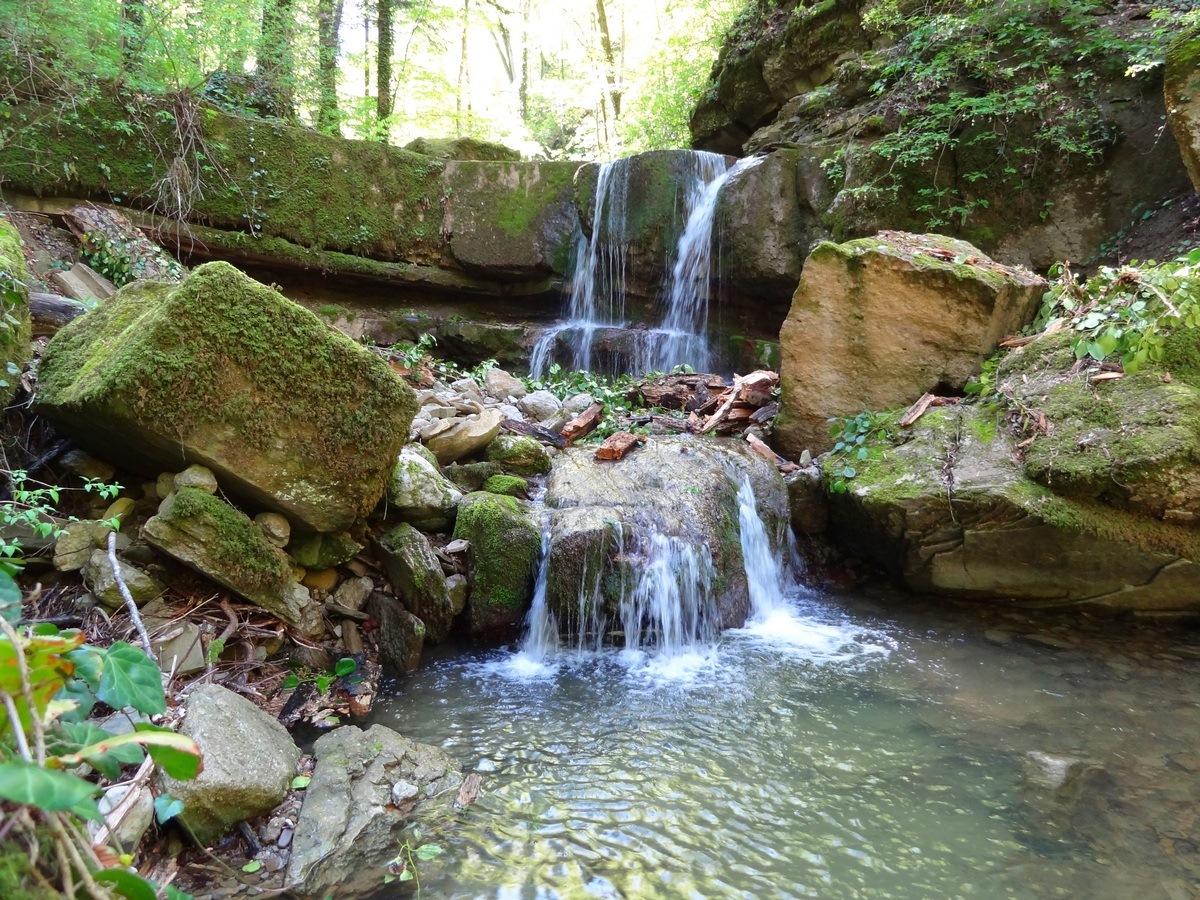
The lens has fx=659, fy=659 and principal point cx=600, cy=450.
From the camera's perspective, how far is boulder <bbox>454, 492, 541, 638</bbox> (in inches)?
170

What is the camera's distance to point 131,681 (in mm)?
1345

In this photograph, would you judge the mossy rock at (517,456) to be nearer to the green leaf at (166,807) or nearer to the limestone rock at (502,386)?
the limestone rock at (502,386)

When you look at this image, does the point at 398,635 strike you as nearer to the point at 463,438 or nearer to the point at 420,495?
the point at 420,495

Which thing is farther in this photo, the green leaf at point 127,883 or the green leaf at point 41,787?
the green leaf at point 127,883

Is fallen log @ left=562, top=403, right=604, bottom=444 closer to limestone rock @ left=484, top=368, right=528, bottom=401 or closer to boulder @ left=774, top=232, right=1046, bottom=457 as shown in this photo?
limestone rock @ left=484, top=368, right=528, bottom=401

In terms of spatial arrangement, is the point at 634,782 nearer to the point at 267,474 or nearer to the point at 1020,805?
the point at 1020,805

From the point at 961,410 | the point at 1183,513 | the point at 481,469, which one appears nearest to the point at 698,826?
the point at 481,469

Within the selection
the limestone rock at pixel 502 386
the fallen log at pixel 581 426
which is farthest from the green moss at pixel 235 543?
the limestone rock at pixel 502 386

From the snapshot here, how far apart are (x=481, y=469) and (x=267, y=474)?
184 centimetres

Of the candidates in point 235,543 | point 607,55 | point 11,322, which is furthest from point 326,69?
point 235,543

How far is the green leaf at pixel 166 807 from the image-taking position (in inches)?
82.2

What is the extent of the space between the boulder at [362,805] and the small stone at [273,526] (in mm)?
Answer: 1164

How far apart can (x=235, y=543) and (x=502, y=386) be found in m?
4.00

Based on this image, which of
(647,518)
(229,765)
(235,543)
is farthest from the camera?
(647,518)
